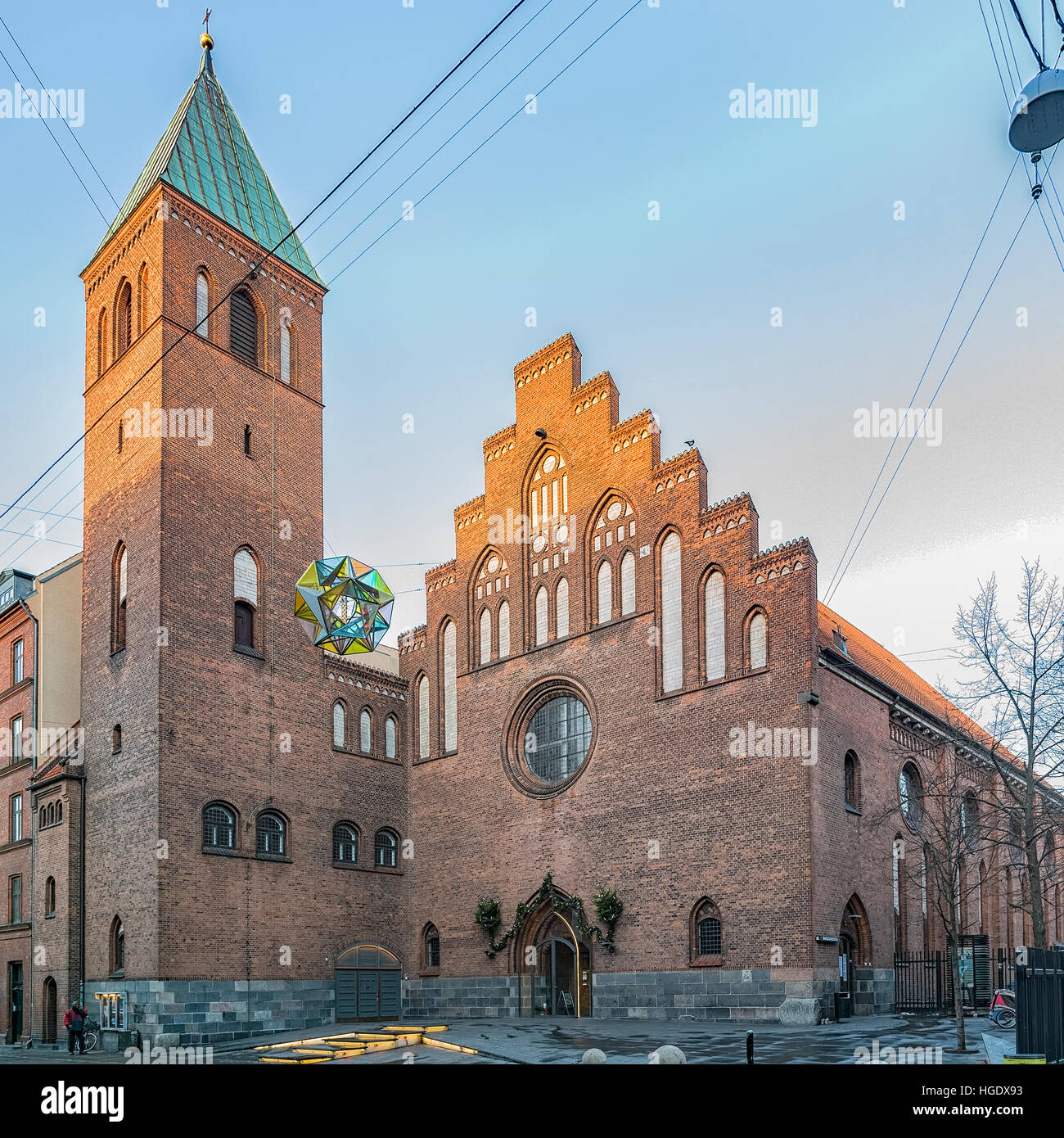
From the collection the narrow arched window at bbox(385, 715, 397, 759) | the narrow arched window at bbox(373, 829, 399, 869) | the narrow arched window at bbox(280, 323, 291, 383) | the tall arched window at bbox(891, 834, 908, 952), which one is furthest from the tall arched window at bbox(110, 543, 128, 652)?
the tall arched window at bbox(891, 834, 908, 952)

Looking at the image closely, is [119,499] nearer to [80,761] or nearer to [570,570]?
[80,761]

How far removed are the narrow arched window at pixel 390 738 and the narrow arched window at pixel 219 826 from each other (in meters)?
6.80

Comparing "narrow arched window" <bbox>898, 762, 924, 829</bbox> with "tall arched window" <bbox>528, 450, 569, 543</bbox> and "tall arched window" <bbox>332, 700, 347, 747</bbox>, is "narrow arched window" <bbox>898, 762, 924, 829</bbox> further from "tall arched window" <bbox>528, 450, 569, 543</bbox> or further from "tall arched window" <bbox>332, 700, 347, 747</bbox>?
"tall arched window" <bbox>332, 700, 347, 747</bbox>

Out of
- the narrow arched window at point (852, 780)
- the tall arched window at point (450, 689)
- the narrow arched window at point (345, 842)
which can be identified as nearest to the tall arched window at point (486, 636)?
the tall arched window at point (450, 689)

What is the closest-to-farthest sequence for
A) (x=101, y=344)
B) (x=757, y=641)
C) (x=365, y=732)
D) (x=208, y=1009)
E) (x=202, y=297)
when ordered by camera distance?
1. (x=208, y=1009)
2. (x=757, y=641)
3. (x=202, y=297)
4. (x=101, y=344)
5. (x=365, y=732)

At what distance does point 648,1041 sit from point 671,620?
10.9 meters

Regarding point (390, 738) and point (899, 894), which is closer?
point (899, 894)

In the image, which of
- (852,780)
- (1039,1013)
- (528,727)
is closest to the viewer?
(1039,1013)

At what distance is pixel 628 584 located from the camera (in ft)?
98.4

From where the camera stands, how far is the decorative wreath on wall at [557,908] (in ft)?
91.2

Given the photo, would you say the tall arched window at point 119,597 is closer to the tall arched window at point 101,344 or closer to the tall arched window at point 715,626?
the tall arched window at point 101,344

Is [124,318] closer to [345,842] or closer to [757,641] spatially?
[345,842]

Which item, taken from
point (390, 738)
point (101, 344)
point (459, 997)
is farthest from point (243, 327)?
point (459, 997)

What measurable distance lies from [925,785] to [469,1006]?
14401 mm
